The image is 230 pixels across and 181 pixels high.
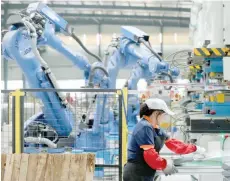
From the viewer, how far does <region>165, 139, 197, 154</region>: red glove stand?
381 cm

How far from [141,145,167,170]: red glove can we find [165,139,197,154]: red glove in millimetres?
445

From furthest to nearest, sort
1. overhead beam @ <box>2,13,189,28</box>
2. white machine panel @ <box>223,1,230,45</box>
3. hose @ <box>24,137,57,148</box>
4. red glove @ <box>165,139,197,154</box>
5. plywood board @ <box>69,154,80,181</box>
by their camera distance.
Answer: overhead beam @ <box>2,13,189,28</box>, hose @ <box>24,137,57,148</box>, white machine panel @ <box>223,1,230,45</box>, red glove @ <box>165,139,197,154</box>, plywood board @ <box>69,154,80,181</box>

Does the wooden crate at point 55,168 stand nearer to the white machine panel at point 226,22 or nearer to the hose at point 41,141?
the hose at point 41,141

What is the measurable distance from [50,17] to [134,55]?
1661 millimetres

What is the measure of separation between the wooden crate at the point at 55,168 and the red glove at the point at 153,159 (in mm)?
455

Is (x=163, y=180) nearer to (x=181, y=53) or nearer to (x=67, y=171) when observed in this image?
(x=67, y=171)

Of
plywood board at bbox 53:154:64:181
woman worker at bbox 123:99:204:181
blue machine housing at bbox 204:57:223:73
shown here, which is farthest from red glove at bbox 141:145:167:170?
blue machine housing at bbox 204:57:223:73

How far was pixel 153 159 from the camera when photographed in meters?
3.40

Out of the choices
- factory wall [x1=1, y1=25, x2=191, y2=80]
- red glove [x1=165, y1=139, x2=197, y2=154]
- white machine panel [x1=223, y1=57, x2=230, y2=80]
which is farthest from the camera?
factory wall [x1=1, y1=25, x2=191, y2=80]

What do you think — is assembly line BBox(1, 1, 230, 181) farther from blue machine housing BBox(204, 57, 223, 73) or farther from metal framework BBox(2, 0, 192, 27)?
metal framework BBox(2, 0, 192, 27)

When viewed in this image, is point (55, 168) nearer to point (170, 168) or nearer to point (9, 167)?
point (9, 167)

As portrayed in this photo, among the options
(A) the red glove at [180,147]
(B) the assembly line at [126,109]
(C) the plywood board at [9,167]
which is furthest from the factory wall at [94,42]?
(C) the plywood board at [9,167]

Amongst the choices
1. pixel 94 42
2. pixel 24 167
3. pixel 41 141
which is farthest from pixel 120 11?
pixel 24 167

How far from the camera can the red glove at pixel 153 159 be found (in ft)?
11.0
